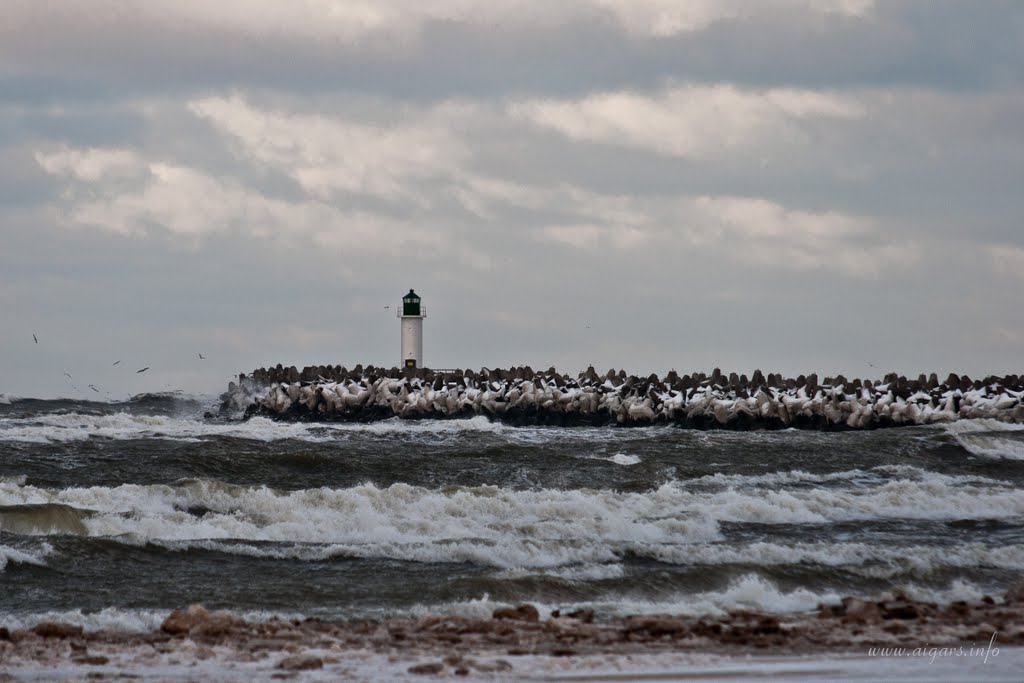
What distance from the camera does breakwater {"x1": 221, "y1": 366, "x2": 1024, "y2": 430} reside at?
27906 mm

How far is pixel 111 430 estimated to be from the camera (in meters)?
20.9

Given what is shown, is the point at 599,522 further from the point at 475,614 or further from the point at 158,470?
the point at 158,470

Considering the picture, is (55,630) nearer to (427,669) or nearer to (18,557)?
(427,669)

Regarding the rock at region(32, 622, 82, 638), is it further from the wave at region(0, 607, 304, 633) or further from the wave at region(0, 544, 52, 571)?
the wave at region(0, 544, 52, 571)

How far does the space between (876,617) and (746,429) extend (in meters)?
→ 20.1

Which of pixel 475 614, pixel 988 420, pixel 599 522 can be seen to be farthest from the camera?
pixel 988 420

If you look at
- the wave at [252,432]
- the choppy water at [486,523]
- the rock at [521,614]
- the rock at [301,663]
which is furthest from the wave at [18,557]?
the wave at [252,432]

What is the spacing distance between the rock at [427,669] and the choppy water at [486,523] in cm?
235

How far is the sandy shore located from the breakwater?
19.9 meters

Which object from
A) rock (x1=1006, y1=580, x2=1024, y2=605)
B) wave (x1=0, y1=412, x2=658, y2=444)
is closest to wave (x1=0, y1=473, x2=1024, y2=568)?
rock (x1=1006, y1=580, x2=1024, y2=605)

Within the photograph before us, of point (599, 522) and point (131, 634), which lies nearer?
point (131, 634)

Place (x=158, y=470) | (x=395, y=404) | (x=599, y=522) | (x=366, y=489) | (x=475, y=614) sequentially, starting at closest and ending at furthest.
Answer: (x=475, y=614) → (x=599, y=522) → (x=366, y=489) → (x=158, y=470) → (x=395, y=404)

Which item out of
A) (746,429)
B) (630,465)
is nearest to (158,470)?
(630,465)

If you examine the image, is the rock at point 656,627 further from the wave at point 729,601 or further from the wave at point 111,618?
the wave at point 111,618
